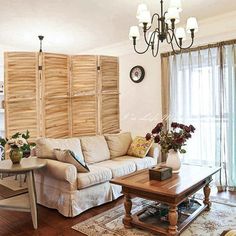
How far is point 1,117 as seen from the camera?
17.0 feet

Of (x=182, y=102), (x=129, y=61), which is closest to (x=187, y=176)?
(x=182, y=102)

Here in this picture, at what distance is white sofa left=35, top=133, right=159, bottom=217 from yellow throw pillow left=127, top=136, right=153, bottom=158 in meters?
0.10

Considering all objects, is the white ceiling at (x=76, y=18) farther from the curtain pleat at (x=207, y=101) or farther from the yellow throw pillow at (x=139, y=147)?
the yellow throw pillow at (x=139, y=147)

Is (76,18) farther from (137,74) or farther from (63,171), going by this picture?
(63,171)

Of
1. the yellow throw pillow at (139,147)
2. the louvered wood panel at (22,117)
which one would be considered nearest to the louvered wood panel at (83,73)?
the louvered wood panel at (22,117)

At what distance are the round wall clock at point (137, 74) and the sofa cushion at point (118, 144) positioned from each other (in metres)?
1.28

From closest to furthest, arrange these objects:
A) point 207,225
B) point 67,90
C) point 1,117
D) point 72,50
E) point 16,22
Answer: point 207,225 < point 16,22 < point 67,90 < point 1,117 < point 72,50

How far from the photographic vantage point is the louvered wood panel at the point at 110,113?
4.72 meters

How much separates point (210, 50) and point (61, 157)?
112 inches

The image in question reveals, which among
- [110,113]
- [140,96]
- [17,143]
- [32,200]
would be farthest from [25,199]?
[140,96]

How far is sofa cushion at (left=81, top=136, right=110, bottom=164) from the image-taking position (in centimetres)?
377

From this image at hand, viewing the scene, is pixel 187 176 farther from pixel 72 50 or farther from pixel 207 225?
pixel 72 50

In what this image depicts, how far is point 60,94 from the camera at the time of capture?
4469 millimetres

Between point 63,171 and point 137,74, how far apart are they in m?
2.85
